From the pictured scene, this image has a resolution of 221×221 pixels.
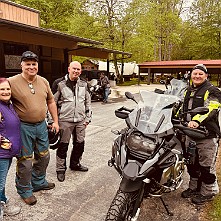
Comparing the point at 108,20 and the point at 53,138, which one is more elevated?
the point at 108,20

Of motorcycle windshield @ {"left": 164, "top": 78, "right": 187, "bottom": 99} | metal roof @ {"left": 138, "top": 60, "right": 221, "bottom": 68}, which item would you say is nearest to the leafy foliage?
metal roof @ {"left": 138, "top": 60, "right": 221, "bottom": 68}

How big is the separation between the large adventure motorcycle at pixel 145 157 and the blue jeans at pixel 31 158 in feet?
3.32

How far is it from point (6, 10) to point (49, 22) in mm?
12323

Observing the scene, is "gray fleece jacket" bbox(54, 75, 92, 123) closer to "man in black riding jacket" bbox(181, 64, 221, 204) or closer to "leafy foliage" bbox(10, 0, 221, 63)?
"man in black riding jacket" bbox(181, 64, 221, 204)

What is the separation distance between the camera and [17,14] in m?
11.9

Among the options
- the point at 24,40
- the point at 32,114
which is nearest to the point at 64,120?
the point at 32,114

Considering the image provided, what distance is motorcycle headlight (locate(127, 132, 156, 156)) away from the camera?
2.15 metres

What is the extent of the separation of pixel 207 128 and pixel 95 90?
32.5 ft

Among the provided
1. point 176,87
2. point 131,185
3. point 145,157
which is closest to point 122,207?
point 131,185

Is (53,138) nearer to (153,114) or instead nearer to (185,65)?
(153,114)

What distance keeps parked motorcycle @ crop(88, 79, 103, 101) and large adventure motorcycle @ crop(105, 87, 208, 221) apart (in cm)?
997

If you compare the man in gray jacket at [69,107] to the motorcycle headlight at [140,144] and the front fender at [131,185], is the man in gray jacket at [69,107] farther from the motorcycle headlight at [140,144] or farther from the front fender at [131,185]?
the front fender at [131,185]

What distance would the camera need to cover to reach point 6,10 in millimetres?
11125

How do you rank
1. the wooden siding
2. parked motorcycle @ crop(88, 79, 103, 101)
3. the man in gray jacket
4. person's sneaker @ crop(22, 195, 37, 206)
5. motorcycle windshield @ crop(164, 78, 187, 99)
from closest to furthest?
person's sneaker @ crop(22, 195, 37, 206)
the man in gray jacket
motorcycle windshield @ crop(164, 78, 187, 99)
the wooden siding
parked motorcycle @ crop(88, 79, 103, 101)
